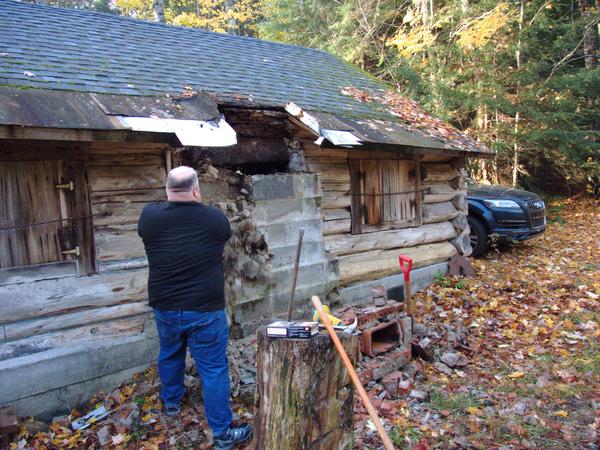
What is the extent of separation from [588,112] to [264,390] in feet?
51.5

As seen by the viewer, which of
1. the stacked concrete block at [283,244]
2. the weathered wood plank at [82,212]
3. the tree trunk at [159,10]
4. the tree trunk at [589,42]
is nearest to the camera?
the weathered wood plank at [82,212]

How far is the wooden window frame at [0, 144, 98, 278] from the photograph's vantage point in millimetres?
4324

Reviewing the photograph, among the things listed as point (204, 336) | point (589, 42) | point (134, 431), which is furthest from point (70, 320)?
point (589, 42)

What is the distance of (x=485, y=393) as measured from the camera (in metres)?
4.31

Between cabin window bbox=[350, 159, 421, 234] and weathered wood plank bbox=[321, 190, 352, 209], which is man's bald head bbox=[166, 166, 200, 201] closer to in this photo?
weathered wood plank bbox=[321, 190, 352, 209]

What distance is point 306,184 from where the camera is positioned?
19.8ft

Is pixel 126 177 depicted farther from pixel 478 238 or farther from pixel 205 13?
pixel 205 13

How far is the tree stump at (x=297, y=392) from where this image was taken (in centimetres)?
271

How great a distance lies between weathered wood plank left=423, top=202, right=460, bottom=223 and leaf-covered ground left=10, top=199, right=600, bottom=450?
144 centimetres

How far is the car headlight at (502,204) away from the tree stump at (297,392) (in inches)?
298

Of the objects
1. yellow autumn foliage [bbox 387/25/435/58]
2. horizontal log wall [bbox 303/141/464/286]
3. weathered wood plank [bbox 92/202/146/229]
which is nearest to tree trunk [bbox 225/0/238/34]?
yellow autumn foliage [bbox 387/25/435/58]

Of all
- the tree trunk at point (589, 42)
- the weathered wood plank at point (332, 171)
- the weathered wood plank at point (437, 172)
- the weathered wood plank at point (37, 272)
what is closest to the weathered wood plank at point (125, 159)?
the weathered wood plank at point (37, 272)

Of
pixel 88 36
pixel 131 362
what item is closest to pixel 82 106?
pixel 131 362

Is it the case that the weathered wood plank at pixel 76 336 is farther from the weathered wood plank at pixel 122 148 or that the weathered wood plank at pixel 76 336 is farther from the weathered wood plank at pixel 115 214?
the weathered wood plank at pixel 122 148
